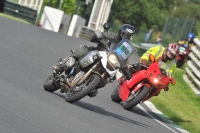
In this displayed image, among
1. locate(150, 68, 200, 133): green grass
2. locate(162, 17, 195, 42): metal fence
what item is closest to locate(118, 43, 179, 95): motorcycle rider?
locate(150, 68, 200, 133): green grass

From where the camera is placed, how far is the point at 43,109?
1068 cm

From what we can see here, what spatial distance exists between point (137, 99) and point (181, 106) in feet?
13.8

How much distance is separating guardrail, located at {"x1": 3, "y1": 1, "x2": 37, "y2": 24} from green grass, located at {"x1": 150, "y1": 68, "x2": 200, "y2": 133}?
15.9 meters

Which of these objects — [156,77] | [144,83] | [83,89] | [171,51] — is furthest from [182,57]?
[83,89]

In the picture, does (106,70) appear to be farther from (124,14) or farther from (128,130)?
(124,14)

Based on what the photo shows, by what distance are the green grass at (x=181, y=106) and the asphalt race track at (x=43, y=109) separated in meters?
0.69

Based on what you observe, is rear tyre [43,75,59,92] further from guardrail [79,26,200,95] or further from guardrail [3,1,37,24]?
guardrail [3,1,37,24]

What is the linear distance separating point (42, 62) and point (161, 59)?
370 cm

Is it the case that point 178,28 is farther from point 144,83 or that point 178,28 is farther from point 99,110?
point 99,110

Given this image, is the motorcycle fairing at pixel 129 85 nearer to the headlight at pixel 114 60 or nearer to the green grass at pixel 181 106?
the green grass at pixel 181 106

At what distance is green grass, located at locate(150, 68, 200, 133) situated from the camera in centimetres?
1638

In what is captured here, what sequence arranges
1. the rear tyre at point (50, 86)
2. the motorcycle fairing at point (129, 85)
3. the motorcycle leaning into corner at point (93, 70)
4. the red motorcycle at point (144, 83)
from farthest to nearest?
the motorcycle fairing at point (129, 85), the red motorcycle at point (144, 83), the rear tyre at point (50, 86), the motorcycle leaning into corner at point (93, 70)

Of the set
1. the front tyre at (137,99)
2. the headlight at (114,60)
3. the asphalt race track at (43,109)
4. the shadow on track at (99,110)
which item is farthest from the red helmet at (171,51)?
the headlight at (114,60)

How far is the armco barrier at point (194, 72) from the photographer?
23359 mm
